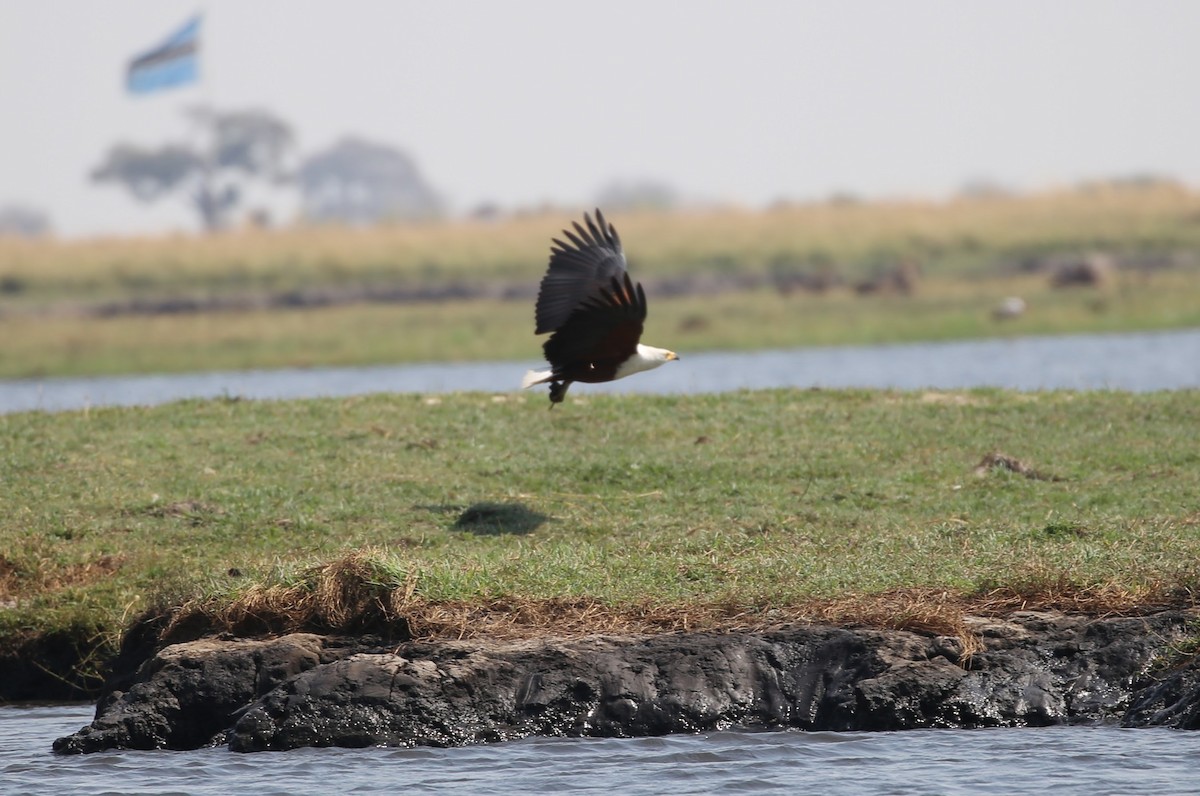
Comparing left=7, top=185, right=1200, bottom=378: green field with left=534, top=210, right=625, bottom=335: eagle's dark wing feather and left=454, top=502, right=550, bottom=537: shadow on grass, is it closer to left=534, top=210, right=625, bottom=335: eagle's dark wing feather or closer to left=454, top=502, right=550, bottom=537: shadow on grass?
left=534, top=210, right=625, bottom=335: eagle's dark wing feather

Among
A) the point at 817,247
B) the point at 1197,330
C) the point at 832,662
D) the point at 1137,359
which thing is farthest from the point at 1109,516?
the point at 817,247

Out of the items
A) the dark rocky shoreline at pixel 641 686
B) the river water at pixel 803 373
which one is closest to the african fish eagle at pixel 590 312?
the dark rocky shoreline at pixel 641 686

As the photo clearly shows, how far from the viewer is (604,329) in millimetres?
11375

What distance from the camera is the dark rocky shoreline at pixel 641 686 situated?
8398 mm

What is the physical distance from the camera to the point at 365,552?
8.99 metres

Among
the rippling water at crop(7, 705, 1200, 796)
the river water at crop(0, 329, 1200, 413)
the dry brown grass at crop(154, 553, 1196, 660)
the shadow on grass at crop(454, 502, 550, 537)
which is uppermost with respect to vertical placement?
the river water at crop(0, 329, 1200, 413)

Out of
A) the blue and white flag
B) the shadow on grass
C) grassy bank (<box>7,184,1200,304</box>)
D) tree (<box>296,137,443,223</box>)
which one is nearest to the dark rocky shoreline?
the shadow on grass

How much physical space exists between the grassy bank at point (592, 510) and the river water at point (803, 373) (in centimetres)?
723

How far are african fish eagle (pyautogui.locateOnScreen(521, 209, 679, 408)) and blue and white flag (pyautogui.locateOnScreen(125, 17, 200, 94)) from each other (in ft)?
124

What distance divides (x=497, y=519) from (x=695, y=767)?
339 cm

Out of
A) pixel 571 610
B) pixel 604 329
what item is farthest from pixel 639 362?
pixel 571 610

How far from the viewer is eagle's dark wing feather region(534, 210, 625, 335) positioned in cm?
1129

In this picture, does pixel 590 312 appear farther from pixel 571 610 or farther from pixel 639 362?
pixel 571 610

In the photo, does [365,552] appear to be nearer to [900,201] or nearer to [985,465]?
[985,465]
